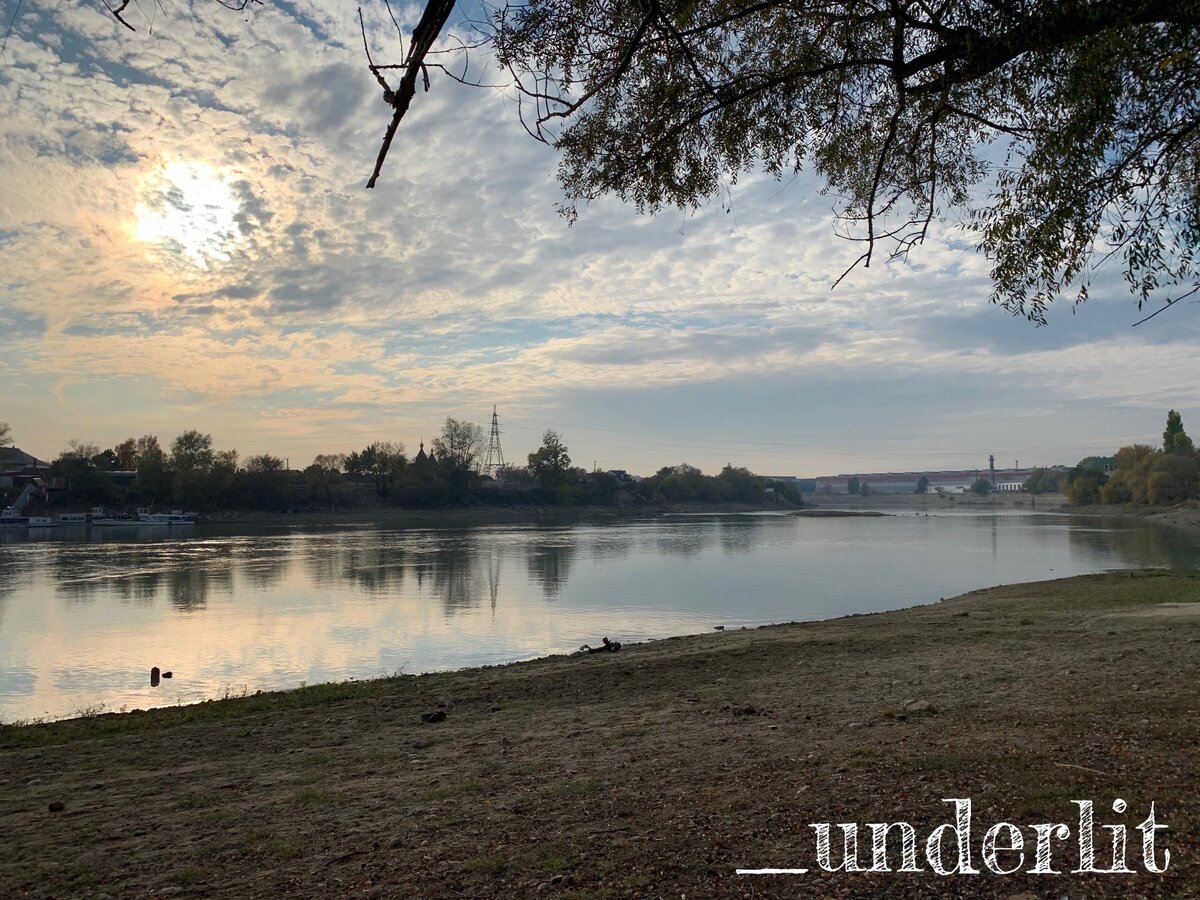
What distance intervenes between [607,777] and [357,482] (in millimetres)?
87718

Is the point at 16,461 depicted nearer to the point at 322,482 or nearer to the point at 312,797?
the point at 322,482

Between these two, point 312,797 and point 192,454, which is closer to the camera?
point 312,797

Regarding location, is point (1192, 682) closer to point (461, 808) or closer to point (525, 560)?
point (461, 808)

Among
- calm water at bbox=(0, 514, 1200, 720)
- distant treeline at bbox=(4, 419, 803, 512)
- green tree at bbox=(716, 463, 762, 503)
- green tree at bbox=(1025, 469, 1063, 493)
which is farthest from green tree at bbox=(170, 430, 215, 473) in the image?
green tree at bbox=(1025, 469, 1063, 493)

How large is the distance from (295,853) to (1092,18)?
18.0 ft

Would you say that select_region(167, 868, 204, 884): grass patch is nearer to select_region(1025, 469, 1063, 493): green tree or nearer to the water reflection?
the water reflection

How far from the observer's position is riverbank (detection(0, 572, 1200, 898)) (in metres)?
3.31

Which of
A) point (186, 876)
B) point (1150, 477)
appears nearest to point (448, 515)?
point (1150, 477)

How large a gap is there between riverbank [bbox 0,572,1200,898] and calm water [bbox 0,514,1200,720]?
4.49m

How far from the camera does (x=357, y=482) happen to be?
290ft

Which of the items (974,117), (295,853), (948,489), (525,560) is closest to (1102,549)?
(525,560)

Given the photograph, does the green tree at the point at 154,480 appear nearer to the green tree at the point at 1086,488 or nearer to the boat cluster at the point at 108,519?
the boat cluster at the point at 108,519

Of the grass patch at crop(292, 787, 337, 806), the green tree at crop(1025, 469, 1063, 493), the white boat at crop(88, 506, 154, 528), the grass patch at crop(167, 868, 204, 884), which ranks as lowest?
the white boat at crop(88, 506, 154, 528)

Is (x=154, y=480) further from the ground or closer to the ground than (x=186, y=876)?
further from the ground
